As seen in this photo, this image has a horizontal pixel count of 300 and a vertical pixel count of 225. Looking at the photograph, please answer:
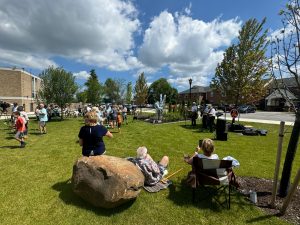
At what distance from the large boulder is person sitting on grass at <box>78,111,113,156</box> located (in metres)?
0.36

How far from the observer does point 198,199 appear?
169 inches

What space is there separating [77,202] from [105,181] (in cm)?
92

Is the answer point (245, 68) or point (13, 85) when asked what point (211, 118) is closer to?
point (245, 68)

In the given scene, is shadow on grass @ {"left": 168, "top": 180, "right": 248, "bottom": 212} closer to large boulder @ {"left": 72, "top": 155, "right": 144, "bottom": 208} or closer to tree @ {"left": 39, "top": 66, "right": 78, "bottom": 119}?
large boulder @ {"left": 72, "top": 155, "right": 144, "bottom": 208}

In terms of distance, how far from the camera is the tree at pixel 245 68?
1391cm

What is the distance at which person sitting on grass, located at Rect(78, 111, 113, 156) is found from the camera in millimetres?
4461

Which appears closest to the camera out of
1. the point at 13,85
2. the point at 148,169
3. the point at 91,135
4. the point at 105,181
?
the point at 105,181

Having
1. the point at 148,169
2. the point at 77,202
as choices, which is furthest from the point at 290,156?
the point at 77,202

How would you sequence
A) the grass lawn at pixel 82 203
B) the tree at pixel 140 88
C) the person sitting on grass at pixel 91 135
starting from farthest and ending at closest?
the tree at pixel 140 88
the person sitting on grass at pixel 91 135
the grass lawn at pixel 82 203

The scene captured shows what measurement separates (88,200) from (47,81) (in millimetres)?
22999

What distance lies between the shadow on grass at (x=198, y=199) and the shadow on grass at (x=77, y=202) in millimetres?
989

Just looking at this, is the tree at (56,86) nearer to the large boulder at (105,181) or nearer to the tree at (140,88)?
the tree at (140,88)

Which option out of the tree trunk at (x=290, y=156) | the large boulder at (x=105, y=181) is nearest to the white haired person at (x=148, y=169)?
the large boulder at (x=105, y=181)

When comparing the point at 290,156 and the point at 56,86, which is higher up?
the point at 56,86
